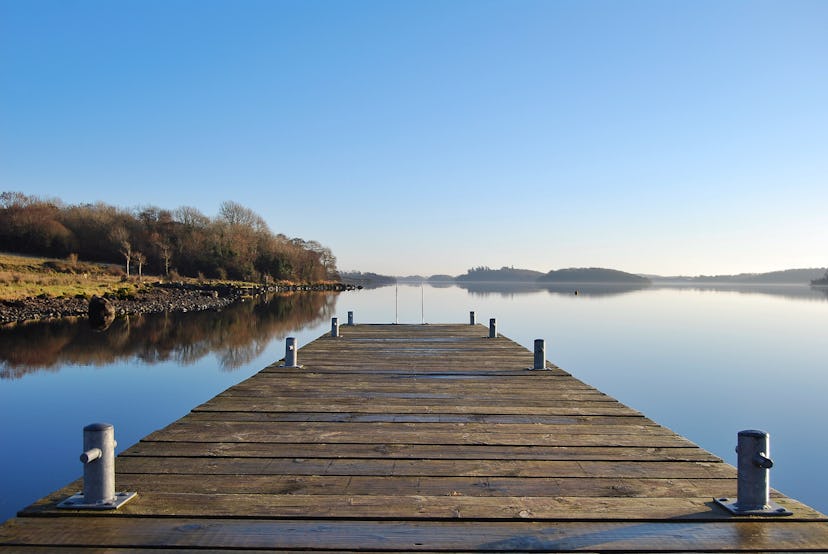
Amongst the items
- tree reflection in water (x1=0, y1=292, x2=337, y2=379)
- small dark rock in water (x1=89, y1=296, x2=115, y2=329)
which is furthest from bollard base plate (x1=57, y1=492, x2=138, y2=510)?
small dark rock in water (x1=89, y1=296, x2=115, y2=329)

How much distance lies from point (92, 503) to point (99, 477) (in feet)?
0.59

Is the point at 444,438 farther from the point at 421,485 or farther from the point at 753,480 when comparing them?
the point at 753,480

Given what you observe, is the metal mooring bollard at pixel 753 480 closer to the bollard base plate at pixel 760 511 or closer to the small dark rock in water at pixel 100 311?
the bollard base plate at pixel 760 511

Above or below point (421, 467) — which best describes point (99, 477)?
above

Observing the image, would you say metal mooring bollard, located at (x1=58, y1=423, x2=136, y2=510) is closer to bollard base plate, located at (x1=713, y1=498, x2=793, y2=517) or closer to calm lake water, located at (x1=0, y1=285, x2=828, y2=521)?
calm lake water, located at (x1=0, y1=285, x2=828, y2=521)

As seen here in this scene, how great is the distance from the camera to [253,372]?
43.2 ft

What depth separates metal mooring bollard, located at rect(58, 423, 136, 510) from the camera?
10.8 feet

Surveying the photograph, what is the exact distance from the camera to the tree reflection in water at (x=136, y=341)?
13.8 m

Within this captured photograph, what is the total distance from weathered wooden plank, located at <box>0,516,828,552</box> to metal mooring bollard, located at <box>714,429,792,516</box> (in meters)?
0.10

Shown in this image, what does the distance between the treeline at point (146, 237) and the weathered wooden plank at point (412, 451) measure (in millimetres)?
60164

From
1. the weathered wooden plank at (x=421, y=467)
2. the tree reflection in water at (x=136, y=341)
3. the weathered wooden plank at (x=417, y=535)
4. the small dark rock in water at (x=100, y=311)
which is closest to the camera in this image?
the weathered wooden plank at (x=417, y=535)

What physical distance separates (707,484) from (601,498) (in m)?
0.95

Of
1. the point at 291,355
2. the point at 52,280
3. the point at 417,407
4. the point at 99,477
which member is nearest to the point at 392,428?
the point at 417,407

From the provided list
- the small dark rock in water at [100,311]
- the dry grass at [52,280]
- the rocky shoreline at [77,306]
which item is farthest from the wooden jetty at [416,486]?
the dry grass at [52,280]
